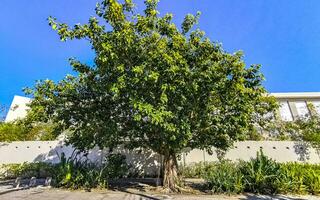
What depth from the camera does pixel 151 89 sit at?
8.98 meters

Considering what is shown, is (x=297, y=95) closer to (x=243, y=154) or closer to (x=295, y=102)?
(x=295, y=102)

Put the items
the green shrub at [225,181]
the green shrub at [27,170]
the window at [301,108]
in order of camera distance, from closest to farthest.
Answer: the green shrub at [225,181] < the green shrub at [27,170] < the window at [301,108]

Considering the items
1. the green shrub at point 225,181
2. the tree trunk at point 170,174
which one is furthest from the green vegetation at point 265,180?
the tree trunk at point 170,174

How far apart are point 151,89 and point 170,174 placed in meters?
4.37

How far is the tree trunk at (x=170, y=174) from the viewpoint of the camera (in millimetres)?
11109

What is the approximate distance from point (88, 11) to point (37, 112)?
443 centimetres

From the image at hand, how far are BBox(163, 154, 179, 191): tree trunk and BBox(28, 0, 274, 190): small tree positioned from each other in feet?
0.14

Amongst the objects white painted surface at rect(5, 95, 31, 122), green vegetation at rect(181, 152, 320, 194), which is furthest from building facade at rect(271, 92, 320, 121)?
white painted surface at rect(5, 95, 31, 122)

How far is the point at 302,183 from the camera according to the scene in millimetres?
10094

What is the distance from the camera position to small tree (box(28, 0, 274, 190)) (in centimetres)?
876

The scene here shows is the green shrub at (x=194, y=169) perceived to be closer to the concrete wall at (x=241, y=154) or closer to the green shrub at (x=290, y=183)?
the concrete wall at (x=241, y=154)

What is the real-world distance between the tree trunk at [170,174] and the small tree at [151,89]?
43 millimetres

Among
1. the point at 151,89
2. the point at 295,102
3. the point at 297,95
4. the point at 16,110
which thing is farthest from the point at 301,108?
the point at 16,110

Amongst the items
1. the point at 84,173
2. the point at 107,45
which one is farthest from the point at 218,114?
the point at 84,173
